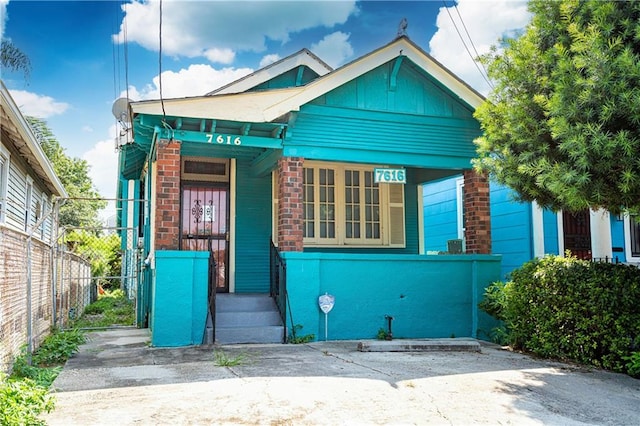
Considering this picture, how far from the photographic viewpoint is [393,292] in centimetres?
884

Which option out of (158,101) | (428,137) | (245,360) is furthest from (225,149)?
(245,360)

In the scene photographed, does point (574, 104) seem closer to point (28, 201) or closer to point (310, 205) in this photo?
point (310, 205)

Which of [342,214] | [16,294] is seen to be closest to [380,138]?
[342,214]

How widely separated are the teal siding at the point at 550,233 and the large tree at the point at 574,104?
3823 millimetres

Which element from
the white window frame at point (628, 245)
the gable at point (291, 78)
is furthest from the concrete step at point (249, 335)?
the white window frame at point (628, 245)

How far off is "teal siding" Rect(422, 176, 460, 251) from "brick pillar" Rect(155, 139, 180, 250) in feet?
22.2

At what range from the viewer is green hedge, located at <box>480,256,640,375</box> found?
643 centimetres

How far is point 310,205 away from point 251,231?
1.26 meters

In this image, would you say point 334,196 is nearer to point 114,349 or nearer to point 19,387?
point 114,349

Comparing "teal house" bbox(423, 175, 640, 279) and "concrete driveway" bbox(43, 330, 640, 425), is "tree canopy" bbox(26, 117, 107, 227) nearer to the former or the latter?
"teal house" bbox(423, 175, 640, 279)

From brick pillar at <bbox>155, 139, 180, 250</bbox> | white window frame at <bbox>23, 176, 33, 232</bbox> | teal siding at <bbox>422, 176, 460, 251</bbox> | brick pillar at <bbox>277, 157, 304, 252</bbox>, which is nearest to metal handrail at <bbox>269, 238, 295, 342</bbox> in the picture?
brick pillar at <bbox>277, 157, 304, 252</bbox>

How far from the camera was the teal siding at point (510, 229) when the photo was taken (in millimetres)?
10625

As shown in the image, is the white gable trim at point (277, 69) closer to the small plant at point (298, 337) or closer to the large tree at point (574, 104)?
the large tree at point (574, 104)

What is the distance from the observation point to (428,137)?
372 inches
